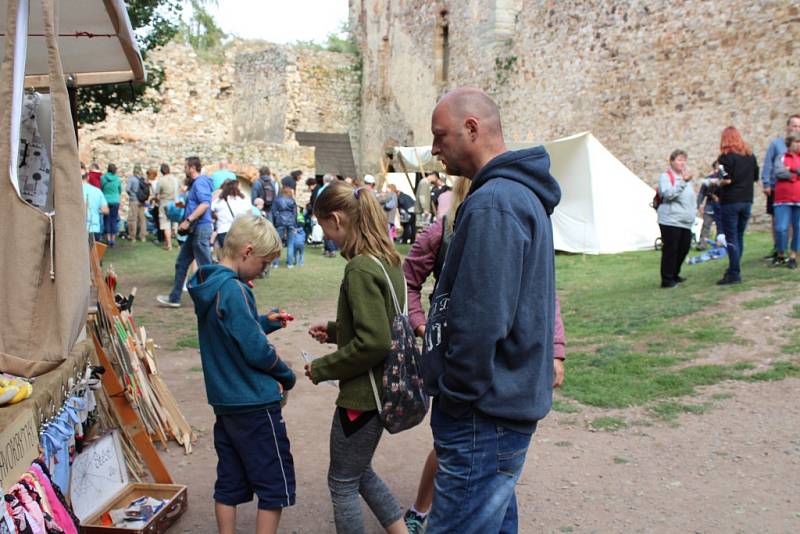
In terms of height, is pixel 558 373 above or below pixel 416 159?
below

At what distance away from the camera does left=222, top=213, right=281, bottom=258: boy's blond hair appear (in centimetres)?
305

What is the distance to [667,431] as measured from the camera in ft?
15.4

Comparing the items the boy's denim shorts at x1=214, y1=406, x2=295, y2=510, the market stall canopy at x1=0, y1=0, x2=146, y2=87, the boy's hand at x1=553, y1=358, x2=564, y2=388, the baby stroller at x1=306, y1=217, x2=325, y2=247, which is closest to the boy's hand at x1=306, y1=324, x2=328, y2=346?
the boy's denim shorts at x1=214, y1=406, x2=295, y2=510

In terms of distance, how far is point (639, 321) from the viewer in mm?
7371

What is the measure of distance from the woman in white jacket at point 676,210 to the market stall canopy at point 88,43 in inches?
245

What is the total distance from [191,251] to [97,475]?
6.07m

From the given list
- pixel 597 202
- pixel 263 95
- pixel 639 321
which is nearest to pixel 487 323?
pixel 639 321

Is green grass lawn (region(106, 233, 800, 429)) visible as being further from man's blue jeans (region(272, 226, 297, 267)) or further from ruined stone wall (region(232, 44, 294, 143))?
ruined stone wall (region(232, 44, 294, 143))

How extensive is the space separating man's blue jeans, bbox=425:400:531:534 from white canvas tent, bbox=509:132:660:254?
12.0 metres

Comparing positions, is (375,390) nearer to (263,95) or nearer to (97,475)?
(97,475)

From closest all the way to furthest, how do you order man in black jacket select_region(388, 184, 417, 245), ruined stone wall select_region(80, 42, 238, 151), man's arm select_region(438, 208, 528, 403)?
man's arm select_region(438, 208, 528, 403) → man in black jacket select_region(388, 184, 417, 245) → ruined stone wall select_region(80, 42, 238, 151)

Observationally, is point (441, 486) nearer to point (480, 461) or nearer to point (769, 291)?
point (480, 461)

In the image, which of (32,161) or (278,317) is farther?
(278,317)

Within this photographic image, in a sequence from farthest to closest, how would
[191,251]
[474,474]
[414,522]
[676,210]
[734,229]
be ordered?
[191,251], [676,210], [734,229], [414,522], [474,474]
